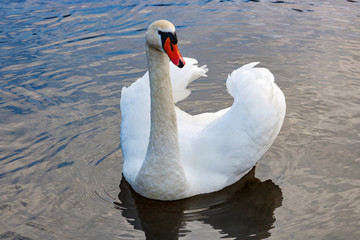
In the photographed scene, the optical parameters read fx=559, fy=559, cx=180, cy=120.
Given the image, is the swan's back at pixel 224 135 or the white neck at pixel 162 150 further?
the swan's back at pixel 224 135

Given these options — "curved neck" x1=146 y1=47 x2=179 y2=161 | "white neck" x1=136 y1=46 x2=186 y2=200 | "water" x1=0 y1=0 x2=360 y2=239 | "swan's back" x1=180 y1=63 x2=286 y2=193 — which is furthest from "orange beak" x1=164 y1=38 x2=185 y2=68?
"water" x1=0 y1=0 x2=360 y2=239

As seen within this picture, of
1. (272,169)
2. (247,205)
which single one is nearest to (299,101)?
(272,169)

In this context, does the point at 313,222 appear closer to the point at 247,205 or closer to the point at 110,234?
the point at 247,205

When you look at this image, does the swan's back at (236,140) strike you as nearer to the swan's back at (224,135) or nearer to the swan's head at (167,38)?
the swan's back at (224,135)

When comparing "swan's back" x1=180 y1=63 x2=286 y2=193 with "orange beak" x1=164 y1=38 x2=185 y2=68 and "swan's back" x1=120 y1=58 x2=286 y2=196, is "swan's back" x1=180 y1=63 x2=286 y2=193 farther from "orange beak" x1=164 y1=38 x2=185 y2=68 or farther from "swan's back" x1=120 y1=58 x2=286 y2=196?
"orange beak" x1=164 y1=38 x2=185 y2=68

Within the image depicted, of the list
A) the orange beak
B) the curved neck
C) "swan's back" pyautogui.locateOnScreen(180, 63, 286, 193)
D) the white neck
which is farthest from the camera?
"swan's back" pyautogui.locateOnScreen(180, 63, 286, 193)

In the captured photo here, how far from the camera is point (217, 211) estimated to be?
18.7ft

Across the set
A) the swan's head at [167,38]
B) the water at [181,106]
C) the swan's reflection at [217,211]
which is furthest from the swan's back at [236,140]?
the swan's head at [167,38]

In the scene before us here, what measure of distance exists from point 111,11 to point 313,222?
30.0 feet

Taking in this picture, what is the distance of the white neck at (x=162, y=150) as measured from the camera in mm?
5445

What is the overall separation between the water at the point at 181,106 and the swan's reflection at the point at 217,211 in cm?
2

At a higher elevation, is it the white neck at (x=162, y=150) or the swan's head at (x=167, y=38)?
the swan's head at (x=167, y=38)

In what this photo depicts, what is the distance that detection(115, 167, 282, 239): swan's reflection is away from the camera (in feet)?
17.8

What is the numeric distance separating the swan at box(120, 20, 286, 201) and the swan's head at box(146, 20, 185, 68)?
0.08 ft
